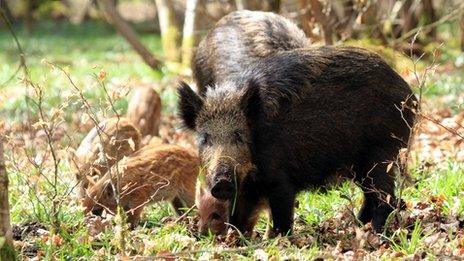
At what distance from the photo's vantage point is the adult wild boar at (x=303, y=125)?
580cm

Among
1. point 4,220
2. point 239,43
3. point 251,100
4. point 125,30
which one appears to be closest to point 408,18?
point 125,30

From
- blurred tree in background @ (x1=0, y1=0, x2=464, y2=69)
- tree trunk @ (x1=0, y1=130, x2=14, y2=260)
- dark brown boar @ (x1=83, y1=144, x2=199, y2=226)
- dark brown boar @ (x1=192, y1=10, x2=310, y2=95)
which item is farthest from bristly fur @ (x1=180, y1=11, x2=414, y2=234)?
blurred tree in background @ (x1=0, y1=0, x2=464, y2=69)

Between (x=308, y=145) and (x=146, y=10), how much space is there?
119 ft

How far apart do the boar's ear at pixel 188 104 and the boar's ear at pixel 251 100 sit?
0.35 metres

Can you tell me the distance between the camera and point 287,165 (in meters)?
5.89

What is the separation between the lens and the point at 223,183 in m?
5.43

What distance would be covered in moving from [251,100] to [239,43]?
1558mm

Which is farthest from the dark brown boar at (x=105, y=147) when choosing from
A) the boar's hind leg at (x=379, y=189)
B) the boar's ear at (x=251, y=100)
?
the boar's hind leg at (x=379, y=189)

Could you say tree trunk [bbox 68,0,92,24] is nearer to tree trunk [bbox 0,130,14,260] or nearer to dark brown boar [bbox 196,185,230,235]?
dark brown boar [bbox 196,185,230,235]

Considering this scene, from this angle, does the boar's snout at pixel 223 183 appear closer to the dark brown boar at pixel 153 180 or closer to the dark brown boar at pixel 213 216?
the dark brown boar at pixel 213 216

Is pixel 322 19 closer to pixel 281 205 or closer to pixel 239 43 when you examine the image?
pixel 239 43

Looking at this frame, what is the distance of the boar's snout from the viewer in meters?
5.43

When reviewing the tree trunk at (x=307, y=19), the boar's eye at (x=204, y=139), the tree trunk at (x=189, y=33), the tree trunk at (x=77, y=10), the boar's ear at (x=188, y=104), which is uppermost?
the boar's ear at (x=188, y=104)

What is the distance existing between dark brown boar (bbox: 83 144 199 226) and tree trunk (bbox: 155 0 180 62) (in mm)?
8113
